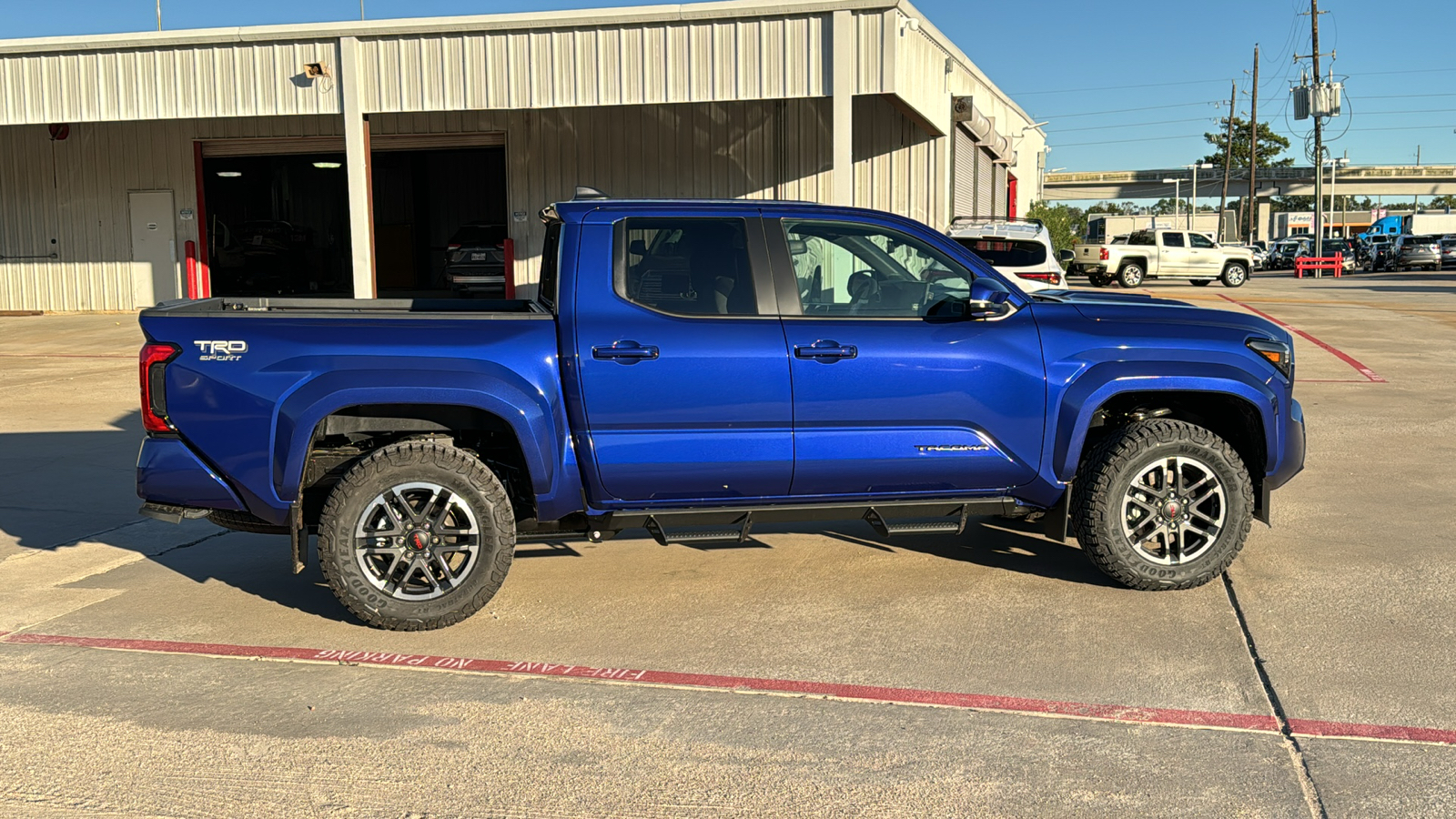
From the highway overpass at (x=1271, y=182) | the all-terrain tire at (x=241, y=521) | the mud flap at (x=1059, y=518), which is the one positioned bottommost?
the mud flap at (x=1059, y=518)

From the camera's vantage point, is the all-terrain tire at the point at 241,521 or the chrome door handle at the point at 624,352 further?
the all-terrain tire at the point at 241,521

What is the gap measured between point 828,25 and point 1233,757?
50.5 ft

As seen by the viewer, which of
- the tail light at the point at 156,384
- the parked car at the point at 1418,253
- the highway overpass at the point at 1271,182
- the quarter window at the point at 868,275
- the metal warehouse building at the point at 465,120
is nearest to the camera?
the tail light at the point at 156,384

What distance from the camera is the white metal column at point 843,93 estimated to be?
17.9 metres

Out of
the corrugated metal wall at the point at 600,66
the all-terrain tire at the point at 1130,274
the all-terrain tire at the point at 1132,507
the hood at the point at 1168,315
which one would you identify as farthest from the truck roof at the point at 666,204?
the all-terrain tire at the point at 1130,274

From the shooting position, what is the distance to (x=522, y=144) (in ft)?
77.8

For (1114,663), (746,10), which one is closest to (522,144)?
(746,10)

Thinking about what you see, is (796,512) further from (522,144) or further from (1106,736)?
(522,144)

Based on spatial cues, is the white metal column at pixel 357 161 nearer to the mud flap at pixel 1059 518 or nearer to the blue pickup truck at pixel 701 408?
the blue pickup truck at pixel 701 408

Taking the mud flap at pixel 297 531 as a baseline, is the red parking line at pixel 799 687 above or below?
below

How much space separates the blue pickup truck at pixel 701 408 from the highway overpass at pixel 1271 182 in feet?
313

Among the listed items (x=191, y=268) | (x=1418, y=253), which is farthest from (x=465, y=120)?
(x=1418, y=253)

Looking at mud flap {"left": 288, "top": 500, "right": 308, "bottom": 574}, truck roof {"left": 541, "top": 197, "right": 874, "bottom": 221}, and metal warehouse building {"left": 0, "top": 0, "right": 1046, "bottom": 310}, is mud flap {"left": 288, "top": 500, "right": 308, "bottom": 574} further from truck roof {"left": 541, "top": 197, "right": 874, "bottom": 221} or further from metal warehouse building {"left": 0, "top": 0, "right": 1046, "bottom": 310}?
metal warehouse building {"left": 0, "top": 0, "right": 1046, "bottom": 310}

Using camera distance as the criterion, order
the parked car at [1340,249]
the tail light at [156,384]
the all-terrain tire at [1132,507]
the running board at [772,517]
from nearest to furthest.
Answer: the tail light at [156,384], the running board at [772,517], the all-terrain tire at [1132,507], the parked car at [1340,249]
